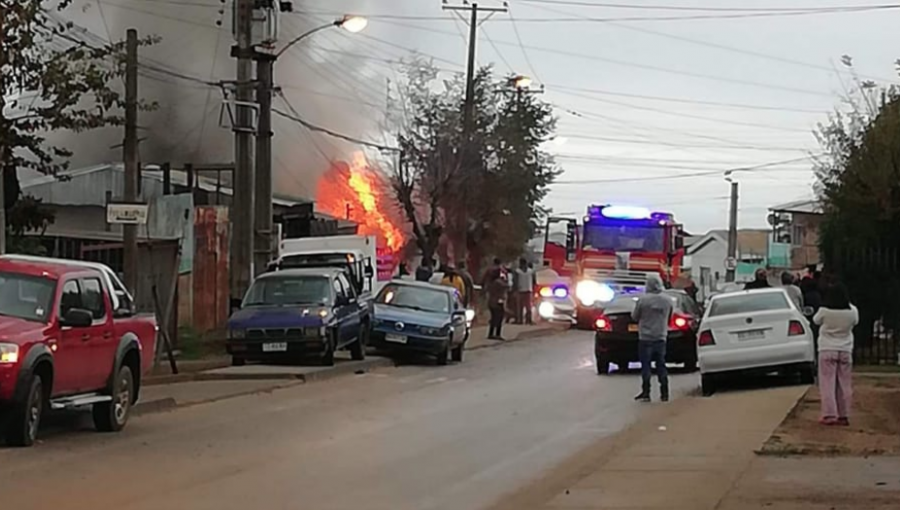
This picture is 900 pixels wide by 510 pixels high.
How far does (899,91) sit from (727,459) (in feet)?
67.0

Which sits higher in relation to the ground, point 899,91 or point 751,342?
point 899,91

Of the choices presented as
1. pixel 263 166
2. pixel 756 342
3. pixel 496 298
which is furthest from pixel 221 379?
pixel 496 298

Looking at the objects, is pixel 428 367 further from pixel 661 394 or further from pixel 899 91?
pixel 899 91

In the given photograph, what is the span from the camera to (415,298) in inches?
1251

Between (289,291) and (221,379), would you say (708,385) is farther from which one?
(289,291)

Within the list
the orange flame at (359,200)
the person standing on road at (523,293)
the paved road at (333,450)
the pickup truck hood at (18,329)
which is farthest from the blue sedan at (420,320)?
the orange flame at (359,200)

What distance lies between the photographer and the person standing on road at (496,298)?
Answer: 39094 mm

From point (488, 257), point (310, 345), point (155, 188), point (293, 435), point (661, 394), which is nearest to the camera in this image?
point (293, 435)

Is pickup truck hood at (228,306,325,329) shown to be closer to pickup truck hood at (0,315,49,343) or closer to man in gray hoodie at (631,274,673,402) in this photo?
man in gray hoodie at (631,274,673,402)

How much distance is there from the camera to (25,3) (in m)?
20.0

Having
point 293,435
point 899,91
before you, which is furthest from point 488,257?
point 293,435

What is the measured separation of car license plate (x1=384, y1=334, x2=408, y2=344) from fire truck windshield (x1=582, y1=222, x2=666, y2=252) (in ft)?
41.0

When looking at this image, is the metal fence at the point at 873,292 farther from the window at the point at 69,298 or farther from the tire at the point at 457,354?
the window at the point at 69,298

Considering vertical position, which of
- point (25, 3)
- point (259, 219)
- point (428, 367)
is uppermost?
point (25, 3)
